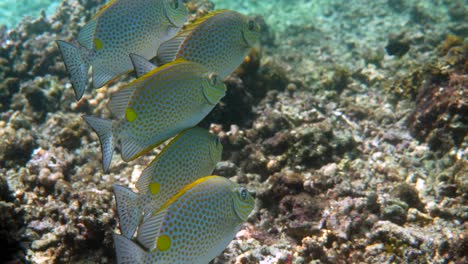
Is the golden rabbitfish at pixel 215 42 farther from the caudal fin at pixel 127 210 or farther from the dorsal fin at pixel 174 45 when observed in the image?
the caudal fin at pixel 127 210

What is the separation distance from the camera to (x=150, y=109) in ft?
7.14

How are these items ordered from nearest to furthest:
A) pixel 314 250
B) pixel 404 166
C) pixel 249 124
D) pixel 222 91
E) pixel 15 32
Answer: pixel 222 91
pixel 314 250
pixel 404 166
pixel 249 124
pixel 15 32

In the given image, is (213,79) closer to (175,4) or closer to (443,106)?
(175,4)

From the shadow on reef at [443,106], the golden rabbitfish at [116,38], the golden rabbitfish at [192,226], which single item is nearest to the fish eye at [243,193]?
the golden rabbitfish at [192,226]

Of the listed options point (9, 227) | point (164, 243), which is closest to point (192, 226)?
point (164, 243)

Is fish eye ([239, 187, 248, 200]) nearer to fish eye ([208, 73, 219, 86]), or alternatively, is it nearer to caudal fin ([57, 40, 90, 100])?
fish eye ([208, 73, 219, 86])

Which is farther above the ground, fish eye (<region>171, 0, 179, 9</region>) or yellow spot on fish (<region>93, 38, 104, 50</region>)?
fish eye (<region>171, 0, 179, 9</region>)

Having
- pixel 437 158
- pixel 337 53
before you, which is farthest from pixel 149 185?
pixel 337 53

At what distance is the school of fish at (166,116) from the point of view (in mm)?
1891

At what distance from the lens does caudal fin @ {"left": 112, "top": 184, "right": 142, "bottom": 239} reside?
6.90 ft

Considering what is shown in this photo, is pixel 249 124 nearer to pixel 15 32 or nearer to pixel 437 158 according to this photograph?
pixel 437 158

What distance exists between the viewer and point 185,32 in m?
2.43

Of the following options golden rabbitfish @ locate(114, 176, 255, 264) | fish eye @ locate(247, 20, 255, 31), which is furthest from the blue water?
golden rabbitfish @ locate(114, 176, 255, 264)

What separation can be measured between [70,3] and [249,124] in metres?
9.27
